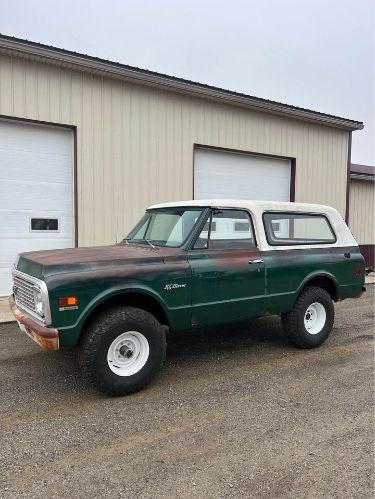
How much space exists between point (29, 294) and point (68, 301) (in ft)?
2.00

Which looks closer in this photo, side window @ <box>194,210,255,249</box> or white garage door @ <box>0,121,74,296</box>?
side window @ <box>194,210,255,249</box>

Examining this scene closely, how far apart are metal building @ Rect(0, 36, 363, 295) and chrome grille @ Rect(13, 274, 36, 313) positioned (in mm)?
4222

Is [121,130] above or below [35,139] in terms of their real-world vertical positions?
above

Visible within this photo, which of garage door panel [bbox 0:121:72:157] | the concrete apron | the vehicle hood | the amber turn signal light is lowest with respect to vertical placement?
the concrete apron

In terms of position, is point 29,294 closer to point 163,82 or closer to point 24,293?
point 24,293

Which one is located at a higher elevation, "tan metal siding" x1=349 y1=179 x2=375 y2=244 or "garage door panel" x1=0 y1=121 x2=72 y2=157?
"garage door panel" x1=0 y1=121 x2=72 y2=157

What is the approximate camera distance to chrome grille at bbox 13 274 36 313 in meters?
3.99

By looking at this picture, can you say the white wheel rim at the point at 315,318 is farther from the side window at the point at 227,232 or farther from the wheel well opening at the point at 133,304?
the wheel well opening at the point at 133,304

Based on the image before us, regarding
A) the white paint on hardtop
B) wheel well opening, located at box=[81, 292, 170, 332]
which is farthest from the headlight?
the white paint on hardtop

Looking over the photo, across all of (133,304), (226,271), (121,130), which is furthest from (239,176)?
(133,304)

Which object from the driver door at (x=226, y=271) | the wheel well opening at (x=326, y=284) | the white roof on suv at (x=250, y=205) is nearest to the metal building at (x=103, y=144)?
the white roof on suv at (x=250, y=205)

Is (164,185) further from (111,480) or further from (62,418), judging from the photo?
(111,480)

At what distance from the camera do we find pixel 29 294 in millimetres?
4062

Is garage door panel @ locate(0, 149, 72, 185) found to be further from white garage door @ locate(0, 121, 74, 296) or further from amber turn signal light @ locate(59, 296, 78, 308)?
amber turn signal light @ locate(59, 296, 78, 308)
